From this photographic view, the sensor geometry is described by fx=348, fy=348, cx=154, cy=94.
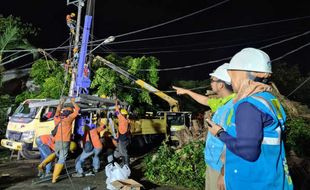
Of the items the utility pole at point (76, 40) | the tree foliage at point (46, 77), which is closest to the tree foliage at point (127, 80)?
the tree foliage at point (46, 77)

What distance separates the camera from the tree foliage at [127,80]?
1906 centimetres

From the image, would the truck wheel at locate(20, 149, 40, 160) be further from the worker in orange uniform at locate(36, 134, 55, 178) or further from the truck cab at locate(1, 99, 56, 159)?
the worker in orange uniform at locate(36, 134, 55, 178)

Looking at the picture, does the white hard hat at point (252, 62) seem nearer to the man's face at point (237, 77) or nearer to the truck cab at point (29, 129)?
the man's face at point (237, 77)

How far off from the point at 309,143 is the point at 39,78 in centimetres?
1546

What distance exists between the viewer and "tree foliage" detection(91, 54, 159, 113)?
1906 cm

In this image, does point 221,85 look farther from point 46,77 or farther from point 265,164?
point 46,77

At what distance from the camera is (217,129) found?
2582 mm

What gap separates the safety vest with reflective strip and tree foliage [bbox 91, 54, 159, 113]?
55.1 ft

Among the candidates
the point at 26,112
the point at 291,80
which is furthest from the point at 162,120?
the point at 291,80

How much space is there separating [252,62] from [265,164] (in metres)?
0.73

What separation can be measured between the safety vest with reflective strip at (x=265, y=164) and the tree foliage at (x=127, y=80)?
55.1ft

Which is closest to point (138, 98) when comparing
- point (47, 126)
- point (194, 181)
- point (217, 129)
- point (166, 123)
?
point (166, 123)

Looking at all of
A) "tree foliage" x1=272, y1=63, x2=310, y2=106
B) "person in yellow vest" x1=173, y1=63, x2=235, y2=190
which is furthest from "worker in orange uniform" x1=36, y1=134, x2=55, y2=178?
"tree foliage" x1=272, y1=63, x2=310, y2=106

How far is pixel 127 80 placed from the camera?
20094 millimetres
